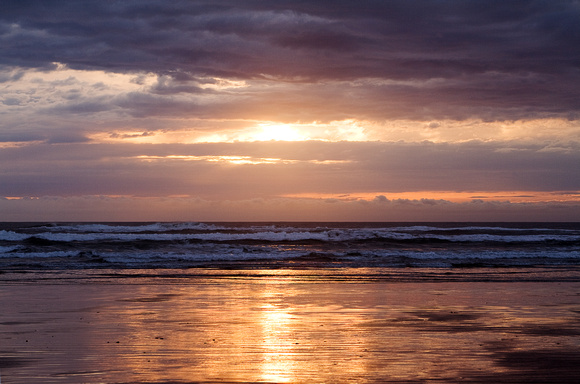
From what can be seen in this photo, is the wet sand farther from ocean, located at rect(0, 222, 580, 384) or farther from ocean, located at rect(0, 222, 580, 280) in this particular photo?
ocean, located at rect(0, 222, 580, 280)

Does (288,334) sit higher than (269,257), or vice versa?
(288,334)

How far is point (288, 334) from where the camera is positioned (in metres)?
9.96

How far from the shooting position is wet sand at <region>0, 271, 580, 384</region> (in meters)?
7.56

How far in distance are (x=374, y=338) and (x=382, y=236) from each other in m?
38.3

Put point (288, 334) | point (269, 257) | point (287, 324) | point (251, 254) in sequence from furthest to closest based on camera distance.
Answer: point (251, 254) → point (269, 257) → point (287, 324) → point (288, 334)

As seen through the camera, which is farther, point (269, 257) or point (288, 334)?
point (269, 257)

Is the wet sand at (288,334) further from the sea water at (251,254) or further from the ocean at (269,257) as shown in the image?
the sea water at (251,254)

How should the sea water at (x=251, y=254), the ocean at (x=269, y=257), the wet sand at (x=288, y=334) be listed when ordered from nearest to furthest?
the wet sand at (x=288, y=334) < the ocean at (x=269, y=257) < the sea water at (x=251, y=254)

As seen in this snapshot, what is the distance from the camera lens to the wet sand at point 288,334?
24.8 feet

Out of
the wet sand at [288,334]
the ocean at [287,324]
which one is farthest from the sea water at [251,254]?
the wet sand at [288,334]

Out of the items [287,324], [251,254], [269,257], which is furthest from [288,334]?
[251,254]

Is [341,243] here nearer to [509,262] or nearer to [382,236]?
[382,236]

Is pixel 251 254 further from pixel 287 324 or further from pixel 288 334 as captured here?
pixel 288 334

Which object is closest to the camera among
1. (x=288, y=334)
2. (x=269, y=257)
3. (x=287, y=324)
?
(x=288, y=334)
